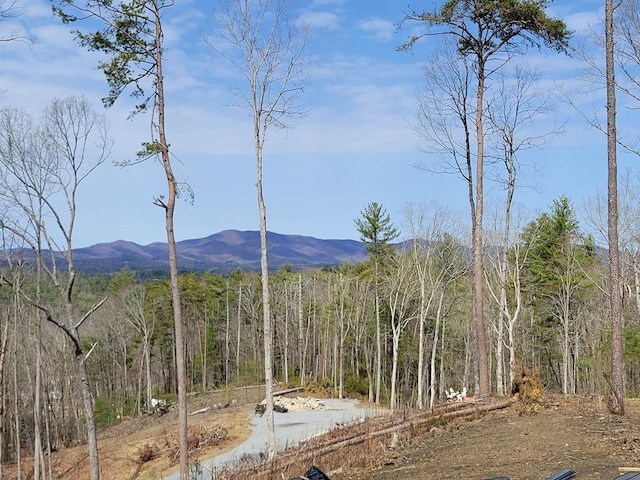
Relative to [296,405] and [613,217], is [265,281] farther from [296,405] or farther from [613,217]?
[296,405]

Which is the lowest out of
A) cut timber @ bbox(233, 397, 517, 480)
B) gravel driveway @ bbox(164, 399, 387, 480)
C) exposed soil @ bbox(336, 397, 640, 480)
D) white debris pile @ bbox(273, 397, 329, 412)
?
white debris pile @ bbox(273, 397, 329, 412)

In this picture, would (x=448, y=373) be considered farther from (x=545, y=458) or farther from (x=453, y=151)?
(x=545, y=458)

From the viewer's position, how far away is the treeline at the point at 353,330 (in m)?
26.4

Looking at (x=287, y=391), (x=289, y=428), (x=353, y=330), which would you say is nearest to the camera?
(x=289, y=428)

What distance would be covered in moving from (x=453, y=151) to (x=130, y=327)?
120ft

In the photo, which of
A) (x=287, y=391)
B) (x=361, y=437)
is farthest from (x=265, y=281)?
(x=287, y=391)

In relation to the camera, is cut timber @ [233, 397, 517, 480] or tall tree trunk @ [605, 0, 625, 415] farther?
tall tree trunk @ [605, 0, 625, 415]

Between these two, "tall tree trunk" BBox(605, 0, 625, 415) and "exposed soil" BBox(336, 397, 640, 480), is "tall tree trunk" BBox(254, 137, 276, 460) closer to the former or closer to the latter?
"exposed soil" BBox(336, 397, 640, 480)

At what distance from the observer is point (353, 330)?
40.8 metres

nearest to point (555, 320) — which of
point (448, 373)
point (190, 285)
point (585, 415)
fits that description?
point (448, 373)

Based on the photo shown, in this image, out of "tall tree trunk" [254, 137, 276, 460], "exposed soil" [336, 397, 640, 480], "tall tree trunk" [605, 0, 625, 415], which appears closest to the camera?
"exposed soil" [336, 397, 640, 480]

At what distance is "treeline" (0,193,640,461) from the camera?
26.4m

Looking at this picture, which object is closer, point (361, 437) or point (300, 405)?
point (361, 437)

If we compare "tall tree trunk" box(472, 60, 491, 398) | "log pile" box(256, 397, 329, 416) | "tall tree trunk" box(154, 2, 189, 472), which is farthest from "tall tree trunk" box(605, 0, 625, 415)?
"log pile" box(256, 397, 329, 416)
